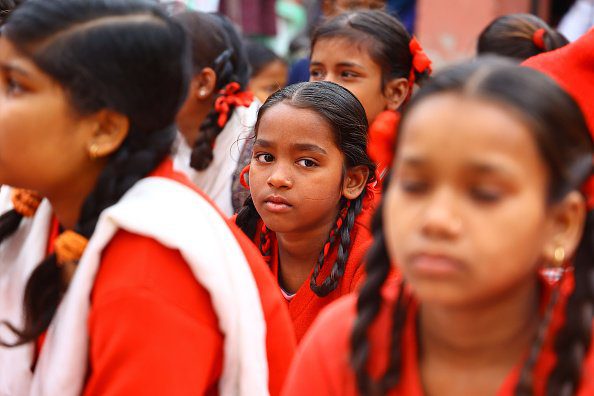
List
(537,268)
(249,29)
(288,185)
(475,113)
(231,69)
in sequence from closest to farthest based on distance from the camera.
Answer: (475,113) < (537,268) < (288,185) < (231,69) < (249,29)

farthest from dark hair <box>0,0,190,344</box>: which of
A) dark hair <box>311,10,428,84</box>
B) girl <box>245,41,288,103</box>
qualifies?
girl <box>245,41,288,103</box>

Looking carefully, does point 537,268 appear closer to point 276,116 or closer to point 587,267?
point 587,267

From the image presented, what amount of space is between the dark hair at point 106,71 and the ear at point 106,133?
2cm

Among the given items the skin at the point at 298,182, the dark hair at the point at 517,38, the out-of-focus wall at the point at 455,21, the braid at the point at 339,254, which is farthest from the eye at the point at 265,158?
the out-of-focus wall at the point at 455,21

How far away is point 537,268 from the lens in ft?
4.42

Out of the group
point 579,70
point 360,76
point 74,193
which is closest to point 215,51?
point 360,76

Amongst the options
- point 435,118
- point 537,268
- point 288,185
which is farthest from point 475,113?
point 288,185

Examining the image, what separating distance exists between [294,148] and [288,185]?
12 cm

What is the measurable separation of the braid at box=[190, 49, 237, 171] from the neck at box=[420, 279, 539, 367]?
89.4 inches

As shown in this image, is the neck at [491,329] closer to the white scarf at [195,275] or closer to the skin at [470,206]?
the skin at [470,206]

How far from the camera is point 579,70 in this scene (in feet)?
9.49

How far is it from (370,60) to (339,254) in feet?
3.95

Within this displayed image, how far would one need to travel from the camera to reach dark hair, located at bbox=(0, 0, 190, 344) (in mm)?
1639

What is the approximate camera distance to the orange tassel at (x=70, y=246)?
→ 1628mm
